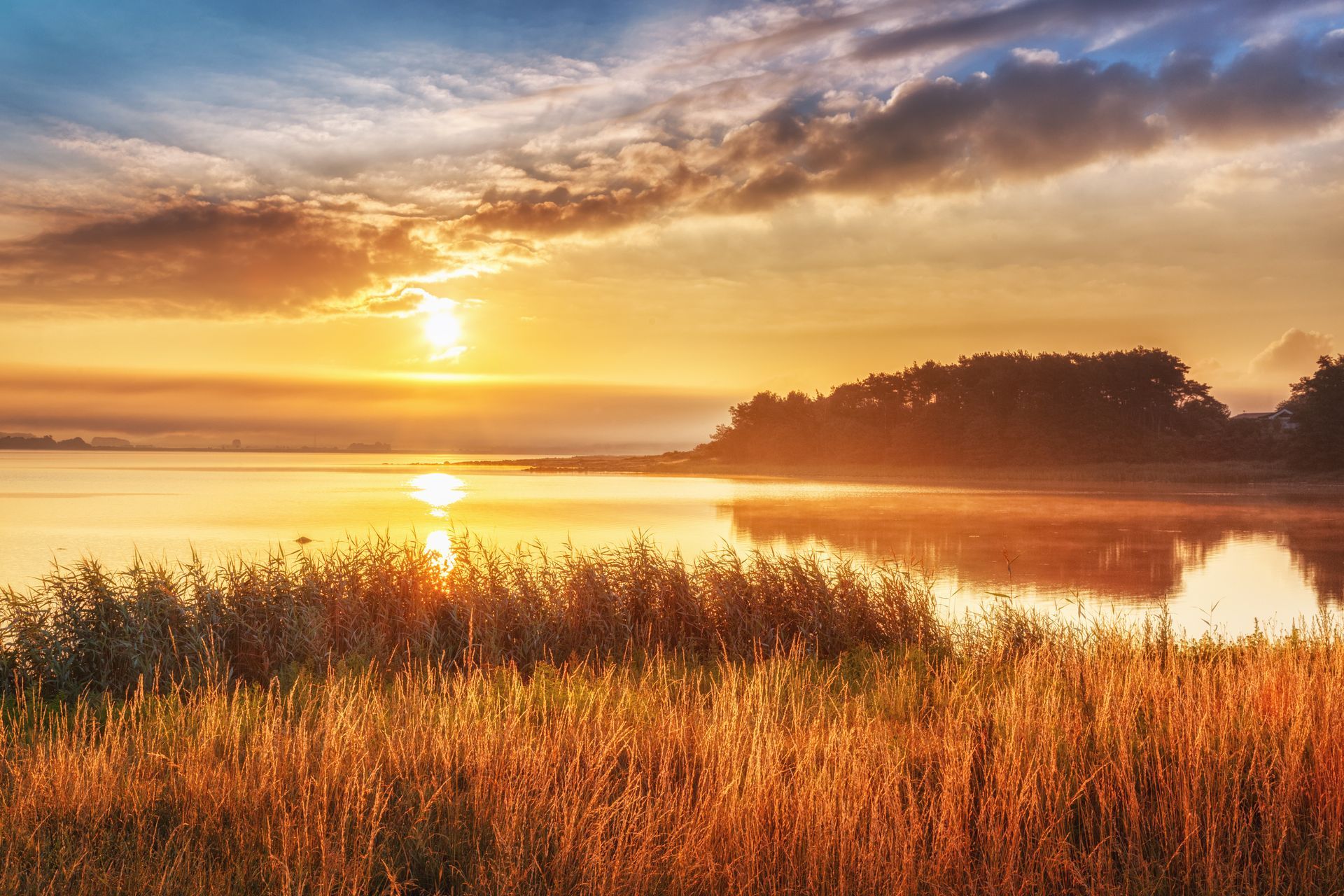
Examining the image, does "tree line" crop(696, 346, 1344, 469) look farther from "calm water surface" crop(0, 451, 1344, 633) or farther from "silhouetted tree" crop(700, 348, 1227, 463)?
"calm water surface" crop(0, 451, 1344, 633)

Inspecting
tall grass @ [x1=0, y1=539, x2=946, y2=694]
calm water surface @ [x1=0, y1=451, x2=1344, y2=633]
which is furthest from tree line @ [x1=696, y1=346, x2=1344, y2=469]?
tall grass @ [x1=0, y1=539, x2=946, y2=694]

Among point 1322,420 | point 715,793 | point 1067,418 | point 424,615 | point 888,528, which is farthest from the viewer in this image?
point 1067,418

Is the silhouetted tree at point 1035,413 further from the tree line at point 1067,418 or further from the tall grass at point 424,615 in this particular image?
the tall grass at point 424,615

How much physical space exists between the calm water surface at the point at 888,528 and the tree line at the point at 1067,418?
1371 cm

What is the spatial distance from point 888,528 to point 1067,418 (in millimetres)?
50744

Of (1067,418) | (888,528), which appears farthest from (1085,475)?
(888,528)

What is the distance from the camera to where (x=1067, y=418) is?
78188mm

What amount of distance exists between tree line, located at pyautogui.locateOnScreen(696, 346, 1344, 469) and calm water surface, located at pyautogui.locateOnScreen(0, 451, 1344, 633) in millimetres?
13710

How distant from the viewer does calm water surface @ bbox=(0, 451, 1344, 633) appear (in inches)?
852

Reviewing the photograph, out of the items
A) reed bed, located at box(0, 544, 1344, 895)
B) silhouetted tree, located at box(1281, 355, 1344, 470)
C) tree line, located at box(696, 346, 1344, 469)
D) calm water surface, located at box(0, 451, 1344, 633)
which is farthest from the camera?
tree line, located at box(696, 346, 1344, 469)

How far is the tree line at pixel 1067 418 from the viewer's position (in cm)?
7338

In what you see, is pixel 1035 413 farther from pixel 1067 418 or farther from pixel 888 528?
pixel 888 528

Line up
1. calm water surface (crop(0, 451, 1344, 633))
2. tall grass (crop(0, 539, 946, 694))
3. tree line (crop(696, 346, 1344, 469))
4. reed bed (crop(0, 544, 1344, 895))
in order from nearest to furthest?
reed bed (crop(0, 544, 1344, 895)), tall grass (crop(0, 539, 946, 694)), calm water surface (crop(0, 451, 1344, 633)), tree line (crop(696, 346, 1344, 469))

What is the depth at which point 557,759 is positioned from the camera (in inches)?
255
